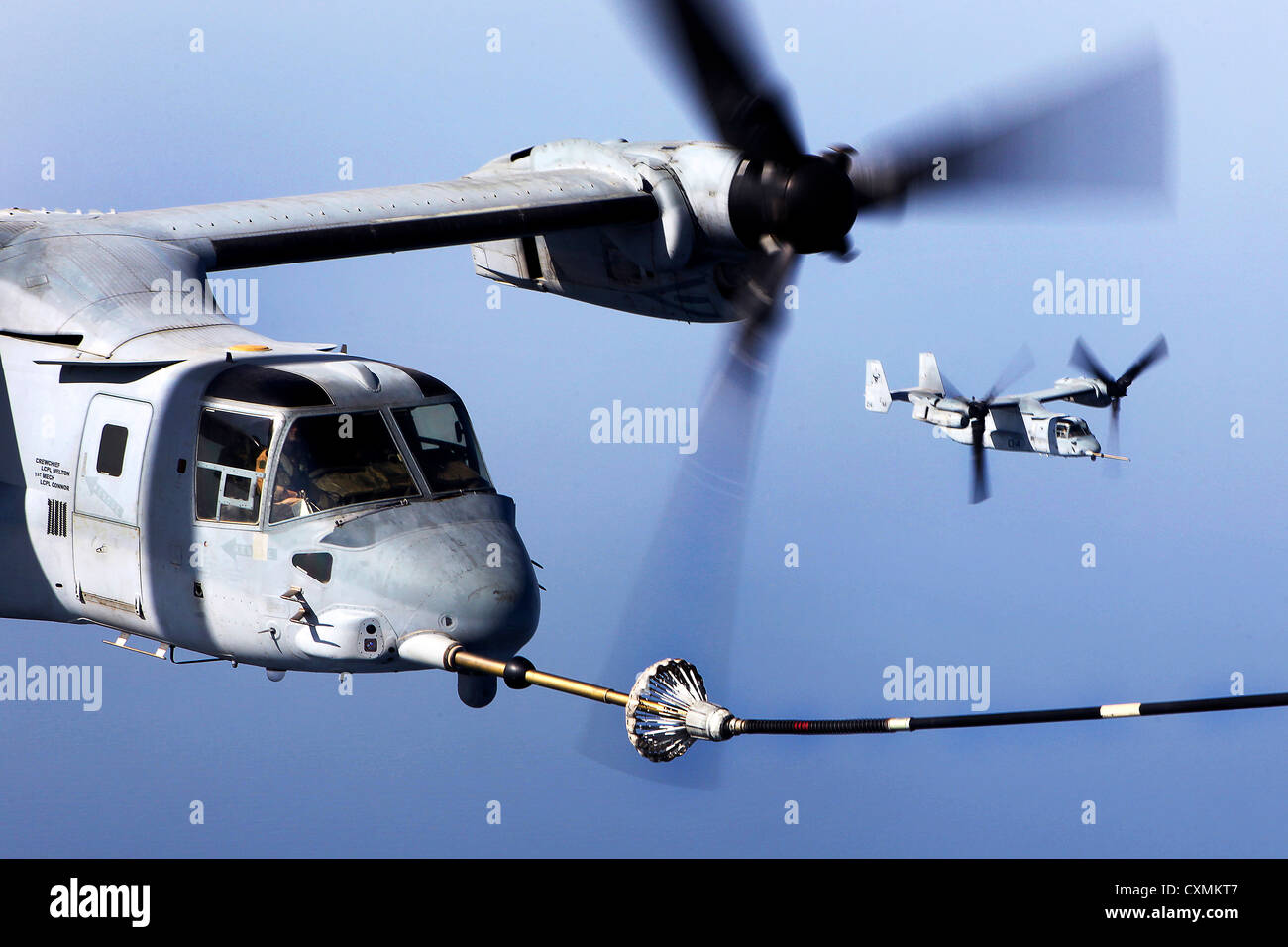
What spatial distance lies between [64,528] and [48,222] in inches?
189

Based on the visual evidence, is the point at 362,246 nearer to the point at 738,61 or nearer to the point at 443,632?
the point at 738,61

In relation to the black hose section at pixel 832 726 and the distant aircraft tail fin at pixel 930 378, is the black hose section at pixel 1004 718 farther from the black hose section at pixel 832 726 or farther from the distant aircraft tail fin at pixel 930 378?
the distant aircraft tail fin at pixel 930 378

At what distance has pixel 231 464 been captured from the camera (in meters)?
16.5

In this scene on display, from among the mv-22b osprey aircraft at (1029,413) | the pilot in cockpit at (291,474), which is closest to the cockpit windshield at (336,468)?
the pilot in cockpit at (291,474)

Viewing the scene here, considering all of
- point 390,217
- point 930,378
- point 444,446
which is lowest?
point 444,446

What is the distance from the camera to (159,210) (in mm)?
21344

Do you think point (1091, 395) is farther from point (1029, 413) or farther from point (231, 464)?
point (231, 464)

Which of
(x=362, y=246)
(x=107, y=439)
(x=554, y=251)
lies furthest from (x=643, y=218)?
(x=107, y=439)

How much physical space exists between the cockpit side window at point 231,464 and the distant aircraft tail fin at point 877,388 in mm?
52842

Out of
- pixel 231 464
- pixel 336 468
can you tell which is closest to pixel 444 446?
pixel 336 468

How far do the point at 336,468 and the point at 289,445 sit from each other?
0.51 m

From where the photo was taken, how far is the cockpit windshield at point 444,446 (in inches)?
659

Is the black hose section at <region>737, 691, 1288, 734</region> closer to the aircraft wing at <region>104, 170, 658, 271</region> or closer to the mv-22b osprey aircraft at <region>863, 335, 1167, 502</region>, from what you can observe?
the aircraft wing at <region>104, 170, 658, 271</region>

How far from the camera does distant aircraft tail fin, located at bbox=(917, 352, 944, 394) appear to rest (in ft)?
206
